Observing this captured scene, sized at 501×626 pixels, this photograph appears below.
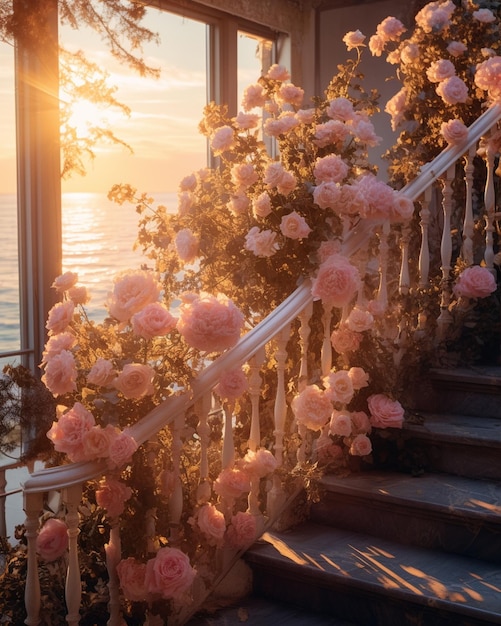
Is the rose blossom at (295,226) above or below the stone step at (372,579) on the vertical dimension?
above

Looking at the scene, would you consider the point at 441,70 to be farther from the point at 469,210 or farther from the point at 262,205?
the point at 262,205

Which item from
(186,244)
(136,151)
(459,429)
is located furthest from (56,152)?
(459,429)

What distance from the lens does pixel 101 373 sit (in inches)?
85.7

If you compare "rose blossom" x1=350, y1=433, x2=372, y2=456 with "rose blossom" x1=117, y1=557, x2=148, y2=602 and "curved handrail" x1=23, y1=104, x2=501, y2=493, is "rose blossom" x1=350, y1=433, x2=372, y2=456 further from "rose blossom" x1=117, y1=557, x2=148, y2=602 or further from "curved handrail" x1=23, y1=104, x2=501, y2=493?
"rose blossom" x1=117, y1=557, x2=148, y2=602

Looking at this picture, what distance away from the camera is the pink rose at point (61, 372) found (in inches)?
86.7

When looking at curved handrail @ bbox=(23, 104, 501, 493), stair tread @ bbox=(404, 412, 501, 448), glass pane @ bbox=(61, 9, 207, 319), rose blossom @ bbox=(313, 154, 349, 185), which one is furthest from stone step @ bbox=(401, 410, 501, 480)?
glass pane @ bbox=(61, 9, 207, 319)

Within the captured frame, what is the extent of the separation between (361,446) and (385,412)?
5.6 inches

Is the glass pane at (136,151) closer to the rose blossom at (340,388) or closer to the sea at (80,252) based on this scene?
the sea at (80,252)

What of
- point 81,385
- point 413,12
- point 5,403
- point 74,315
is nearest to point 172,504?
point 81,385

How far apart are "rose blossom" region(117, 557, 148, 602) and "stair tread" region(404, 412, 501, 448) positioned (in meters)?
1.14

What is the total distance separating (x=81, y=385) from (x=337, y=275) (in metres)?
0.88

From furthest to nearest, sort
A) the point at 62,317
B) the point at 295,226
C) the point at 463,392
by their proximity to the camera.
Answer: the point at 463,392 < the point at 295,226 < the point at 62,317

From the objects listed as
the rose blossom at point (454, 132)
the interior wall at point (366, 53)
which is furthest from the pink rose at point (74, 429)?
the interior wall at point (366, 53)

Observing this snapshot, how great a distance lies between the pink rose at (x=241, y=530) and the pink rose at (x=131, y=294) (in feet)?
2.46
